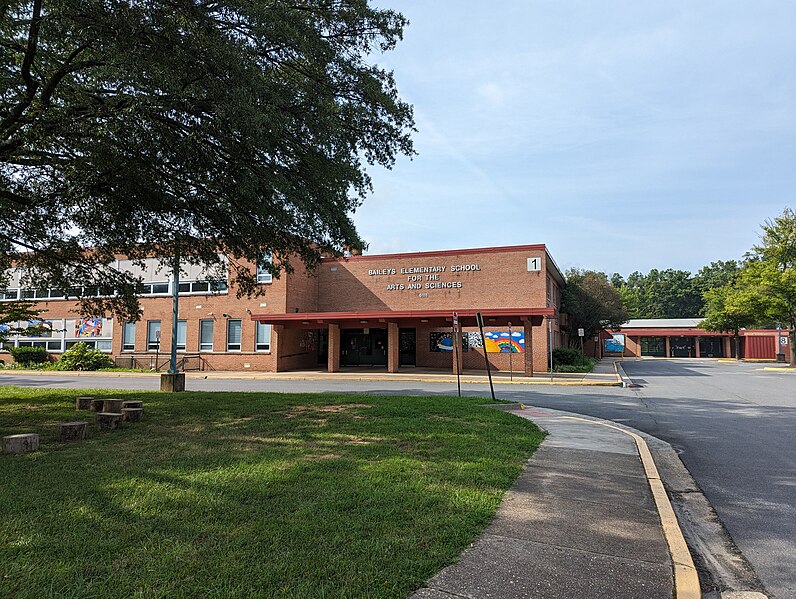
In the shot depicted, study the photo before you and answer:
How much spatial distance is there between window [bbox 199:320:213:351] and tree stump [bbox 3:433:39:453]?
26448 millimetres

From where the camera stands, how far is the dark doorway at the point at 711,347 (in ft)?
206

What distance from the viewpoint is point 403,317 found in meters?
28.3

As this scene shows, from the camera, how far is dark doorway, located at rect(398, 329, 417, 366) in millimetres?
33469

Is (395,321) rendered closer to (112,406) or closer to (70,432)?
(112,406)

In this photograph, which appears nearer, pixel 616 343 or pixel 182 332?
pixel 182 332

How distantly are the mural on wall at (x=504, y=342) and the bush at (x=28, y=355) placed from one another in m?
30.4

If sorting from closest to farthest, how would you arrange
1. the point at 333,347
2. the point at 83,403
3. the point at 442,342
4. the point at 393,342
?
the point at 83,403 < the point at 393,342 < the point at 333,347 < the point at 442,342

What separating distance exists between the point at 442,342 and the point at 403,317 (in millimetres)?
5182

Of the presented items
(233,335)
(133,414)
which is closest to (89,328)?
(233,335)

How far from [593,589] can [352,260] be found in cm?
3190

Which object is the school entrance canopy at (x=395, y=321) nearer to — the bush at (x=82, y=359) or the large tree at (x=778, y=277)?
the bush at (x=82, y=359)

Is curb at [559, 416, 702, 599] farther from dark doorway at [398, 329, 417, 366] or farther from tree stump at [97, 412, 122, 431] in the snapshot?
dark doorway at [398, 329, 417, 366]

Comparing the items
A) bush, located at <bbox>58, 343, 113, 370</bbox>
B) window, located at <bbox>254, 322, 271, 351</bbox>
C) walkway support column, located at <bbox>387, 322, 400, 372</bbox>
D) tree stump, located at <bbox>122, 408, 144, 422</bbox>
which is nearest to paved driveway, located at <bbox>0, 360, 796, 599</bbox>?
tree stump, located at <bbox>122, 408, 144, 422</bbox>

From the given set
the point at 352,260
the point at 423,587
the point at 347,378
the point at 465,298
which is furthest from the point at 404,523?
the point at 352,260
